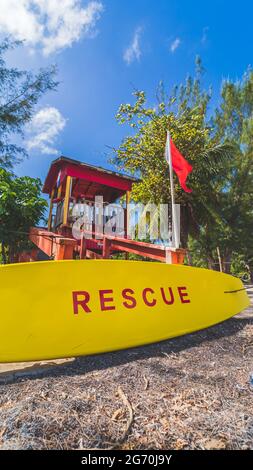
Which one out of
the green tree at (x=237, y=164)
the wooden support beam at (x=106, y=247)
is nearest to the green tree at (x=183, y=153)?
the green tree at (x=237, y=164)

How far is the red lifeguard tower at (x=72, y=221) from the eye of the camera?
176 inches

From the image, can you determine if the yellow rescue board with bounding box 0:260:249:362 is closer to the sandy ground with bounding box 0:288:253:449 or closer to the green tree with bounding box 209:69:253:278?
the sandy ground with bounding box 0:288:253:449

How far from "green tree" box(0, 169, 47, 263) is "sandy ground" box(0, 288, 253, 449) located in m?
3.65

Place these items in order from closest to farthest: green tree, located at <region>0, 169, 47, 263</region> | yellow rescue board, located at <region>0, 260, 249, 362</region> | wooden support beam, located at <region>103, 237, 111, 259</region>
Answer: yellow rescue board, located at <region>0, 260, 249, 362</region> < green tree, located at <region>0, 169, 47, 263</region> < wooden support beam, located at <region>103, 237, 111, 259</region>

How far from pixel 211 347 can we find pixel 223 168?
11.1 m

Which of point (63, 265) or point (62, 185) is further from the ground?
point (62, 185)

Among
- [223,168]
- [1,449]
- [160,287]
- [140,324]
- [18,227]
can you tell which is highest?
[223,168]

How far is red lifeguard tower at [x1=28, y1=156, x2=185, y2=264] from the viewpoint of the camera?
448 cm

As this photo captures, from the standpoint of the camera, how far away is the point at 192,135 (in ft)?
36.0

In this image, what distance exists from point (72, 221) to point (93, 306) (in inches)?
201

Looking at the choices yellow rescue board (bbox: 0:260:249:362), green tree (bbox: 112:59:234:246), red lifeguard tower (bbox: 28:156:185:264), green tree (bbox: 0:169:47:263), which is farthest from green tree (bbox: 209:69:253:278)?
yellow rescue board (bbox: 0:260:249:362)

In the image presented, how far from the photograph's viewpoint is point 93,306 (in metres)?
2.37

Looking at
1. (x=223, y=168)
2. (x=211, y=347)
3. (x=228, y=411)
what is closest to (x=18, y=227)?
(x=211, y=347)

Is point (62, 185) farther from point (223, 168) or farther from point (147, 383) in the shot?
point (223, 168)
